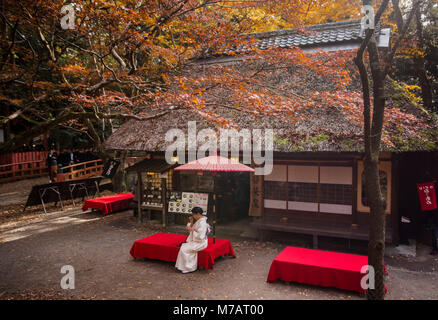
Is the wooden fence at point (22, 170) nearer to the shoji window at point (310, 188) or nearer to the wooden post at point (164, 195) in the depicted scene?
the wooden post at point (164, 195)

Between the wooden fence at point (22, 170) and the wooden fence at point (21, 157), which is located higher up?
the wooden fence at point (21, 157)

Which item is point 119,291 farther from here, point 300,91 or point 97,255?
point 300,91

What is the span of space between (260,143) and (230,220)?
445cm

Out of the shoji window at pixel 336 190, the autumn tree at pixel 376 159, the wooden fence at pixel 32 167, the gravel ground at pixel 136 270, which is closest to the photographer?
the autumn tree at pixel 376 159

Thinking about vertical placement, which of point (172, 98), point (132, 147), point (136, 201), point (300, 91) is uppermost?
point (300, 91)

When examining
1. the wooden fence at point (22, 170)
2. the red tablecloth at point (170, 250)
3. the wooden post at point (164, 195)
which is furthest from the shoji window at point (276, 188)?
the wooden fence at point (22, 170)

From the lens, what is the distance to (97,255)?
331 inches

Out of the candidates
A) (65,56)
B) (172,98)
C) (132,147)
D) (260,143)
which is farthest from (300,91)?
(65,56)

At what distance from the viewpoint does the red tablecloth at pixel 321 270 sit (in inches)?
236

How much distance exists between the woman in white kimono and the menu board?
3014 mm

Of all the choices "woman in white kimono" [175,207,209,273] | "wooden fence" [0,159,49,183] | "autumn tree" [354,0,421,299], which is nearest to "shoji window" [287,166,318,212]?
"woman in white kimono" [175,207,209,273]

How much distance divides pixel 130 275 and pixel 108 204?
681cm

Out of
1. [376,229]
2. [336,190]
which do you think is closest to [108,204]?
[336,190]

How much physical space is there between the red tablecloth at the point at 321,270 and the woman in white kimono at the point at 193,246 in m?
1.76
